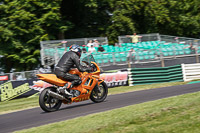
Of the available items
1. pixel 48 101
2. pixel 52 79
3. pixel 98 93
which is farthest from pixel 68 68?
pixel 98 93

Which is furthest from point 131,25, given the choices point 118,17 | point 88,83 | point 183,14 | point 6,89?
point 88,83

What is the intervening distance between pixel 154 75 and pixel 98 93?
875cm

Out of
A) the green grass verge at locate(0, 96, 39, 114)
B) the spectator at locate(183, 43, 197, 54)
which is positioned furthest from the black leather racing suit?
the spectator at locate(183, 43, 197, 54)

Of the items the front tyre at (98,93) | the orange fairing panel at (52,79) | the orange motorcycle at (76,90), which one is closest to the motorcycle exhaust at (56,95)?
the orange motorcycle at (76,90)

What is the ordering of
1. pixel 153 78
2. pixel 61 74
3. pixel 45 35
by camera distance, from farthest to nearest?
1. pixel 45 35
2. pixel 153 78
3. pixel 61 74

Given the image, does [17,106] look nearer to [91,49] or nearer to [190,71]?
[91,49]

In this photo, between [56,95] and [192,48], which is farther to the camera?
[192,48]

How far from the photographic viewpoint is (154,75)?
1748 cm

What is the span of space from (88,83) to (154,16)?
61.9 feet

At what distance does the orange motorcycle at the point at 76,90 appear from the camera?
8062 millimetres

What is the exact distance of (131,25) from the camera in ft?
81.6

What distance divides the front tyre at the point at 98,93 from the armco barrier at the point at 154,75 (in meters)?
7.82

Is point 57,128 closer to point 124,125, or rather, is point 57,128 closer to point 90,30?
point 124,125

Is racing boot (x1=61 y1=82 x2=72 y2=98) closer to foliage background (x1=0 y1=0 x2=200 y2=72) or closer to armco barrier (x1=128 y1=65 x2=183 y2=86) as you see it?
armco barrier (x1=128 y1=65 x2=183 y2=86)
